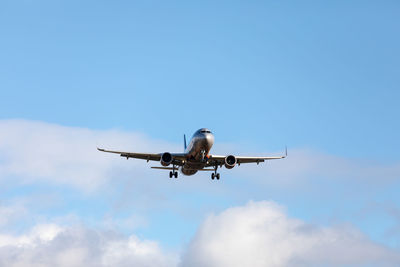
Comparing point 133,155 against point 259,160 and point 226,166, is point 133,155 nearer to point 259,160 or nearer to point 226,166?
point 226,166

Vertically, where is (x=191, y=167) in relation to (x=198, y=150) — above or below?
below

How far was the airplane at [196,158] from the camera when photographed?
65.3 m

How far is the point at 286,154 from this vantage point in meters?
74.5

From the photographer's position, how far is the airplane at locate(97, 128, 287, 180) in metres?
65.3

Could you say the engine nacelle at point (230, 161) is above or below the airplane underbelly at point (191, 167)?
above

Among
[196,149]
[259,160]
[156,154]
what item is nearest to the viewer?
[196,149]

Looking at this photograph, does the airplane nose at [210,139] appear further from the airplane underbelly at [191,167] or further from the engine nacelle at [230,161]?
the engine nacelle at [230,161]

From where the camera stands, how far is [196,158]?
6775 cm

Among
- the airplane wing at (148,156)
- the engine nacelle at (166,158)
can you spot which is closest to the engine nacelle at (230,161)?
the airplane wing at (148,156)

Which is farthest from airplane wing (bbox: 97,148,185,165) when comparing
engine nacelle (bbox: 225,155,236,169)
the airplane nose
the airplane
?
engine nacelle (bbox: 225,155,236,169)

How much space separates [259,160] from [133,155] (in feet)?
54.5

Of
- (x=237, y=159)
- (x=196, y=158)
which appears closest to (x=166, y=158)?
(x=196, y=158)

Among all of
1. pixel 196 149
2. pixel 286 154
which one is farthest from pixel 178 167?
pixel 286 154

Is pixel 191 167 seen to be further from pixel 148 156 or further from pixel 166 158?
pixel 148 156
